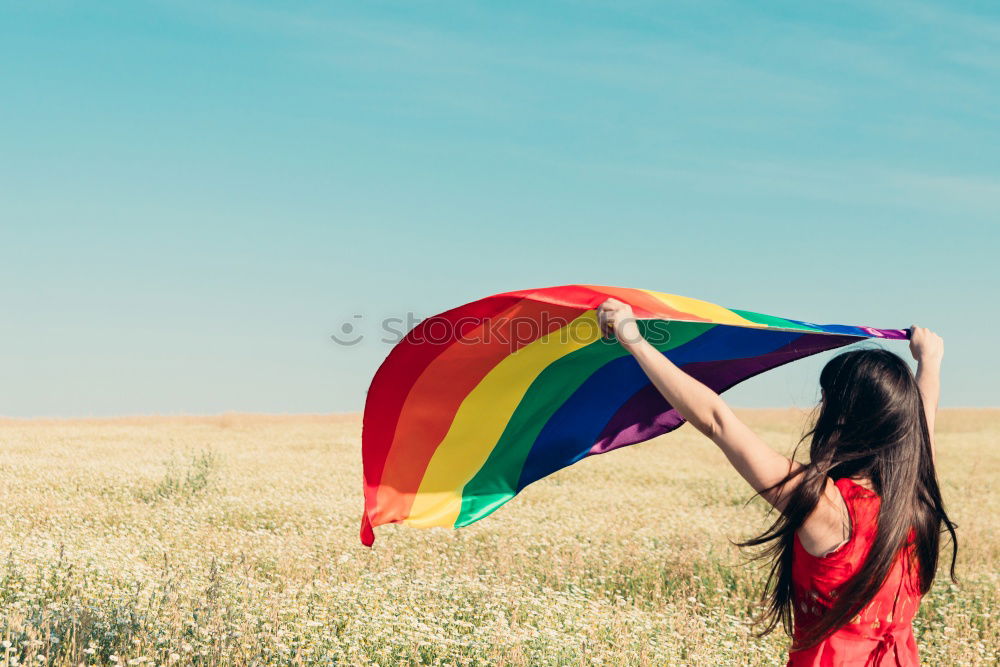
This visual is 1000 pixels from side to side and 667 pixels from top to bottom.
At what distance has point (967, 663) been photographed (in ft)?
20.6

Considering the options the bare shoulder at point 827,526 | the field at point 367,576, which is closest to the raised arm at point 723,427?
the bare shoulder at point 827,526

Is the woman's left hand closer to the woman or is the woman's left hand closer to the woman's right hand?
the woman

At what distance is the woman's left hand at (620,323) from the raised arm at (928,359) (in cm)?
165

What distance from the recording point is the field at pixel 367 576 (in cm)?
533

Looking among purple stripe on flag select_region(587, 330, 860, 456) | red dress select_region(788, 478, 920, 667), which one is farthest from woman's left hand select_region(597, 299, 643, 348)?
purple stripe on flag select_region(587, 330, 860, 456)

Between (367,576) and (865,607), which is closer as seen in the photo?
(865,607)

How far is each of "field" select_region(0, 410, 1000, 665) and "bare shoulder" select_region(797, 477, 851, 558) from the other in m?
2.61

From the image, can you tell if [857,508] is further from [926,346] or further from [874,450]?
[926,346]

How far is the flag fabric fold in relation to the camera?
4.61 metres

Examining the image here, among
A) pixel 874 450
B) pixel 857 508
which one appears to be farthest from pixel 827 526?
pixel 874 450

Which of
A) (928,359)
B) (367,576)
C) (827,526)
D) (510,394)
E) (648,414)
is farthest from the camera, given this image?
(367,576)

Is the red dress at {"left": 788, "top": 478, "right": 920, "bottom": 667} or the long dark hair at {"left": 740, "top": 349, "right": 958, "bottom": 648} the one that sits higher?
the long dark hair at {"left": 740, "top": 349, "right": 958, "bottom": 648}

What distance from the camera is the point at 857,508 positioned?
2.93 meters

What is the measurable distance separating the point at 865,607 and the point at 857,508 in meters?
0.36
